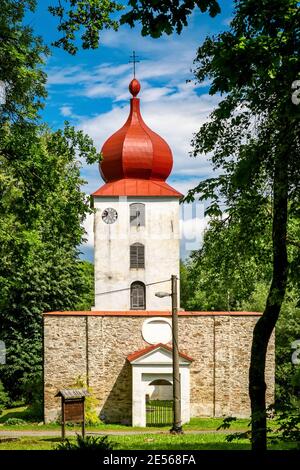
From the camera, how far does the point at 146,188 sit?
39250 mm

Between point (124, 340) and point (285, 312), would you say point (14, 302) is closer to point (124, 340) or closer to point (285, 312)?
point (124, 340)

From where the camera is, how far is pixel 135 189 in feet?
128

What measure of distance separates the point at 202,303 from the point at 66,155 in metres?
35.0

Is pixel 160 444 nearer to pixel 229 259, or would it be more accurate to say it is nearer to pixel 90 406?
pixel 229 259

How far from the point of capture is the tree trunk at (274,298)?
9.16 meters

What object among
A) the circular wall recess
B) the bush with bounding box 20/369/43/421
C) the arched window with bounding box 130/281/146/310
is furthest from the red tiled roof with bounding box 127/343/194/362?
the arched window with bounding box 130/281/146/310

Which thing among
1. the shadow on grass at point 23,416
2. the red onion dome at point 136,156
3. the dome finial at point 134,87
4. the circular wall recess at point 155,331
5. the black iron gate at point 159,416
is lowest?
the shadow on grass at point 23,416

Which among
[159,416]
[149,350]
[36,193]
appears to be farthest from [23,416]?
[36,193]

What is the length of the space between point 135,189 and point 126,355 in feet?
44.7

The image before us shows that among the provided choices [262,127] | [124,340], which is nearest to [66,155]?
[262,127]

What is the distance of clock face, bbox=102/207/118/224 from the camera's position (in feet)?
126

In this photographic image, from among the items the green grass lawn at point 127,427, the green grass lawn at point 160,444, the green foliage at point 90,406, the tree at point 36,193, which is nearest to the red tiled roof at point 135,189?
the green foliage at point 90,406

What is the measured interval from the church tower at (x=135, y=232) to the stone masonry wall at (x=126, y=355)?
945 centimetres

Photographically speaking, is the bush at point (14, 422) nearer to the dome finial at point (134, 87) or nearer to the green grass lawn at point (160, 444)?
the green grass lawn at point (160, 444)
